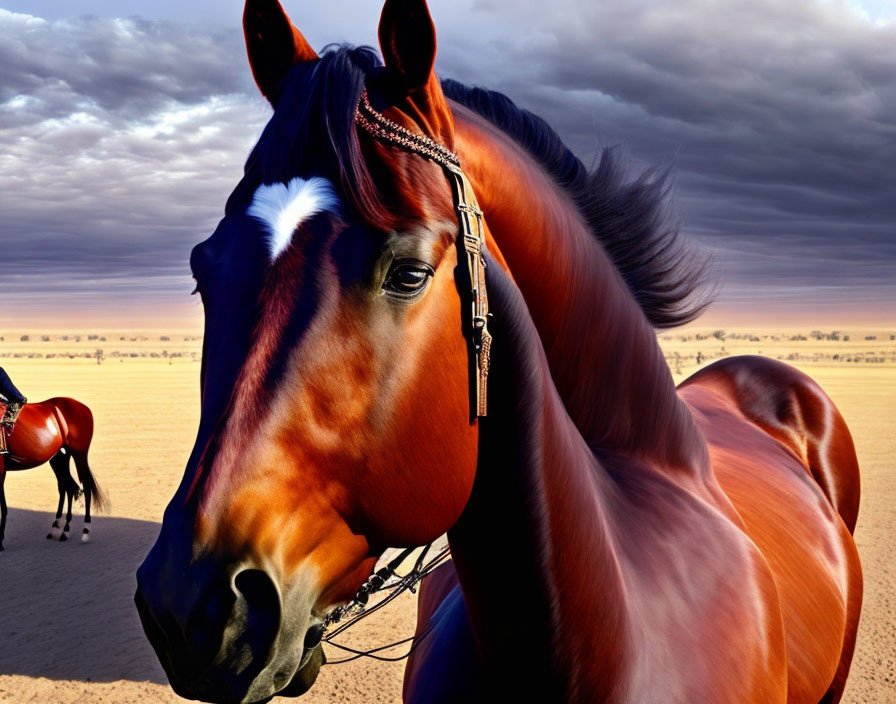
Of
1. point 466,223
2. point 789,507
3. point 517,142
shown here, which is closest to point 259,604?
point 466,223

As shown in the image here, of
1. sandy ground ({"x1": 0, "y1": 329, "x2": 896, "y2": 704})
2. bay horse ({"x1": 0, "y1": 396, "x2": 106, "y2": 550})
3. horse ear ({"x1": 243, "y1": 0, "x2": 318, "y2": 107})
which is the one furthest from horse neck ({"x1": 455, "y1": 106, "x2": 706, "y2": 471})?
bay horse ({"x1": 0, "y1": 396, "x2": 106, "y2": 550})

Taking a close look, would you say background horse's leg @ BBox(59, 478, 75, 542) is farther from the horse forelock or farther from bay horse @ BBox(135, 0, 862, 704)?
the horse forelock

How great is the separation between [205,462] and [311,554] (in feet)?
0.90

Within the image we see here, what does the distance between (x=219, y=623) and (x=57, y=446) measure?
10079 mm

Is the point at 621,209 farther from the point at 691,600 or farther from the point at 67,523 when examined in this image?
the point at 67,523

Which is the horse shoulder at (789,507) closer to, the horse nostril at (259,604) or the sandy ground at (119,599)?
the horse nostril at (259,604)

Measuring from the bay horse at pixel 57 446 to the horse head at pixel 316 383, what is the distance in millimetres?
9620

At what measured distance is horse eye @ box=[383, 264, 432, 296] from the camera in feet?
4.42

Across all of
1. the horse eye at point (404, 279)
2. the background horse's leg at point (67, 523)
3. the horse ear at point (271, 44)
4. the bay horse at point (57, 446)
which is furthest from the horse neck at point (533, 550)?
the background horse's leg at point (67, 523)

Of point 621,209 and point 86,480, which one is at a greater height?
point 621,209

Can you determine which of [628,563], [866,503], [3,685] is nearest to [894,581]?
[866,503]

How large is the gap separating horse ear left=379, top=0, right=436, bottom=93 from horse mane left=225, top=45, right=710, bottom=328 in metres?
0.08

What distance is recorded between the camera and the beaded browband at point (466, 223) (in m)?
1.43

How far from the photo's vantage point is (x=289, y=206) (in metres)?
1.35
